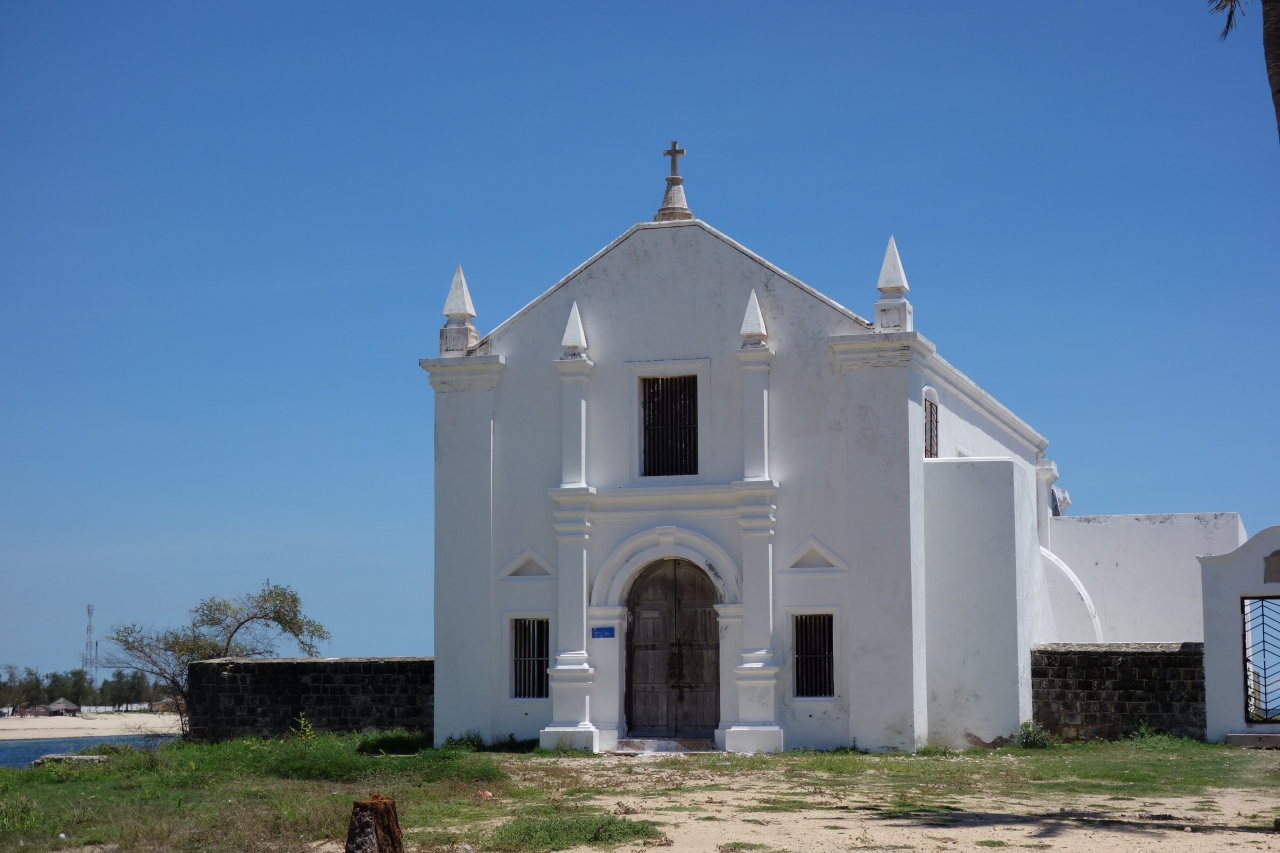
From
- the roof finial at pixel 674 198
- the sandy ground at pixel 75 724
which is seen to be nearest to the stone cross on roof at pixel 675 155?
the roof finial at pixel 674 198

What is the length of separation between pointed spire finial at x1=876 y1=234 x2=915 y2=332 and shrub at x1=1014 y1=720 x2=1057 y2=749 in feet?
19.6

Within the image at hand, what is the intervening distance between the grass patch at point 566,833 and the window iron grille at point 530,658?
362 inches

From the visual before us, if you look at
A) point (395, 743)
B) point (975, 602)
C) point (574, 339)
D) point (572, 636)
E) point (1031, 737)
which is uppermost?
point (574, 339)

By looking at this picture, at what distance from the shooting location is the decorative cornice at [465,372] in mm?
Result: 22672

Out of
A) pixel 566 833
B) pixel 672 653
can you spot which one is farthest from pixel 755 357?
pixel 566 833

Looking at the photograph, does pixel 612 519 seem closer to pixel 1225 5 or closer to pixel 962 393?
pixel 962 393

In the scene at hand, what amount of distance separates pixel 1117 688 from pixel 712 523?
6.39 m

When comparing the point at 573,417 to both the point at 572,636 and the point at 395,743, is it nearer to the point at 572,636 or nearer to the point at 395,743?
the point at 572,636

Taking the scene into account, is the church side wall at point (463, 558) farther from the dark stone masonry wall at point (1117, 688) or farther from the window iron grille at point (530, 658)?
the dark stone masonry wall at point (1117, 688)

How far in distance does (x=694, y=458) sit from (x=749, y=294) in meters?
2.57

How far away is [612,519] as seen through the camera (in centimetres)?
2203

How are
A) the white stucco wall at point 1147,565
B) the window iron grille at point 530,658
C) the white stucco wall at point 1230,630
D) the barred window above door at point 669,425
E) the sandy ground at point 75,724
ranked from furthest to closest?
the sandy ground at point 75,724 → the white stucco wall at point 1147,565 → the window iron grille at point 530,658 → the barred window above door at point 669,425 → the white stucco wall at point 1230,630

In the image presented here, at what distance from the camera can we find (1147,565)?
30078 mm

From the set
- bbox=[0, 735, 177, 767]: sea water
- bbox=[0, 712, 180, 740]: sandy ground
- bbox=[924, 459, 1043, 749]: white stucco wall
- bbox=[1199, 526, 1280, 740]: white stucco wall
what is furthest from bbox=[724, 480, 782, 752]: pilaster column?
bbox=[0, 712, 180, 740]: sandy ground
